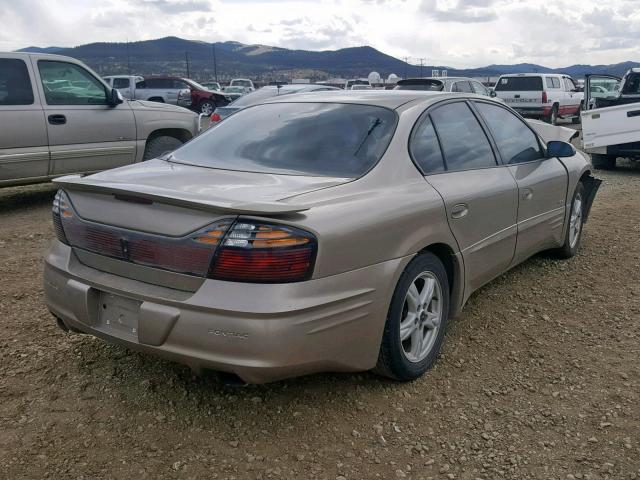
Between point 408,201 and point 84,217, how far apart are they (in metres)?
1.54

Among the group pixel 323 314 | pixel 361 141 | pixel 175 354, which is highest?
pixel 361 141

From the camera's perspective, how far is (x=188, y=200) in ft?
8.08

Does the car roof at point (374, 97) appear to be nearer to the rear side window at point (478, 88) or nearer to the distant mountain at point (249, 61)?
the rear side window at point (478, 88)

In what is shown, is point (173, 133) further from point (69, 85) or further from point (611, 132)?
point (611, 132)

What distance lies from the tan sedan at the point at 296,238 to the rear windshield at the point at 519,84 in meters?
17.0

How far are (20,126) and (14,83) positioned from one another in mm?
490

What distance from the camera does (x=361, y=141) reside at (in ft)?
10.4

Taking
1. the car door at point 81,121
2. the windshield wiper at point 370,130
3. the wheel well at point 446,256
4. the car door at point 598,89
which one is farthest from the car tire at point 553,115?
the windshield wiper at point 370,130

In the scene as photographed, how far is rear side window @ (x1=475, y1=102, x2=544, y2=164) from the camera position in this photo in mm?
4102

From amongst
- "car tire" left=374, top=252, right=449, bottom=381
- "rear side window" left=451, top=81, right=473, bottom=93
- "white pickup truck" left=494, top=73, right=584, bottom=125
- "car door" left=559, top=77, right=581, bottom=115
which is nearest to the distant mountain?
Result: "car door" left=559, top=77, right=581, bottom=115

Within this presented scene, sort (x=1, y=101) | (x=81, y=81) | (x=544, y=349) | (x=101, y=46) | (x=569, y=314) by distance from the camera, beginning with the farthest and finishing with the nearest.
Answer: (x=101, y=46) < (x=81, y=81) < (x=1, y=101) < (x=569, y=314) < (x=544, y=349)

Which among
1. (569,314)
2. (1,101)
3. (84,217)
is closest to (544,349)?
(569,314)

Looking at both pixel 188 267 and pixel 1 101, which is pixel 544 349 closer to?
pixel 188 267

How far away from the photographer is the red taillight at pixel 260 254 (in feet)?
7.86
